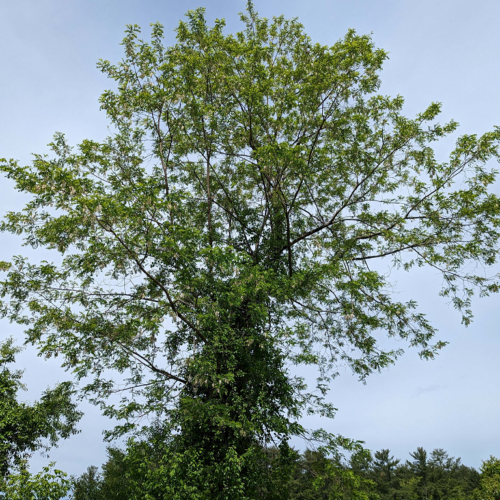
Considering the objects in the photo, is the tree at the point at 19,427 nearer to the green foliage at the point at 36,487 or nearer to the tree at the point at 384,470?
the green foliage at the point at 36,487

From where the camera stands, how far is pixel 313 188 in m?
14.4

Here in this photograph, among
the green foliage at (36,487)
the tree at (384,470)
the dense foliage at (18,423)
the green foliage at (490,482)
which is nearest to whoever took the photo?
the green foliage at (36,487)

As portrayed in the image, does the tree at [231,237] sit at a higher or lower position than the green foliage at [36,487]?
higher

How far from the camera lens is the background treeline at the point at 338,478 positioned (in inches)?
392

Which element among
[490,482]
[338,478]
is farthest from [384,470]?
[338,478]

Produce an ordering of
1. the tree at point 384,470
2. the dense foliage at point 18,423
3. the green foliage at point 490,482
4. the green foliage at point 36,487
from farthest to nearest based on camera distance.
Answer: the tree at point 384,470 < the green foliage at point 490,482 < the dense foliage at point 18,423 < the green foliage at point 36,487

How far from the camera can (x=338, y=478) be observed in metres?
10.5

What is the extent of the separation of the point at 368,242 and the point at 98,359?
921 centimetres

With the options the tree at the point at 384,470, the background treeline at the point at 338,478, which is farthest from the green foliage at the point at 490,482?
the tree at the point at 384,470

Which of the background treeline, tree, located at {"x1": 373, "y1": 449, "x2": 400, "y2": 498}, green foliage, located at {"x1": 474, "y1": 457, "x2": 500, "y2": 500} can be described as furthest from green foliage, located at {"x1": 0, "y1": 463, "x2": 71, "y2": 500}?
tree, located at {"x1": 373, "y1": 449, "x2": 400, "y2": 498}

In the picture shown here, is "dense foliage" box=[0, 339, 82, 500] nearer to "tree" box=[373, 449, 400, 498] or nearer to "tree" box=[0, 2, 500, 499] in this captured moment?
"tree" box=[0, 2, 500, 499]

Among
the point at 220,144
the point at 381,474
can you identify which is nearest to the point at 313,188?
the point at 220,144

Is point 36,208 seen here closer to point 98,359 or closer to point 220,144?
point 98,359

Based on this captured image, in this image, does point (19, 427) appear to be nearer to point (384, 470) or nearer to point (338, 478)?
point (338, 478)
